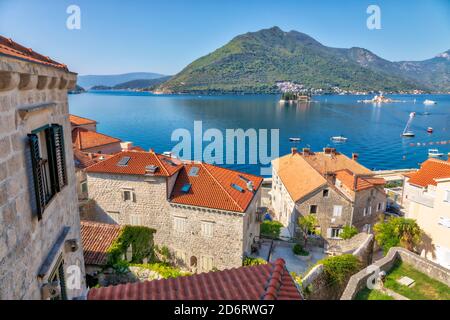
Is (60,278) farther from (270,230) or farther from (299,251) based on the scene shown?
(270,230)

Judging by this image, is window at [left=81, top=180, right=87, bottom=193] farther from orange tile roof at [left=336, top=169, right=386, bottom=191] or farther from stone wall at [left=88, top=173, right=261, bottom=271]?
orange tile roof at [left=336, top=169, right=386, bottom=191]

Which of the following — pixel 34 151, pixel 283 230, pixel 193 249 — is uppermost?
pixel 34 151

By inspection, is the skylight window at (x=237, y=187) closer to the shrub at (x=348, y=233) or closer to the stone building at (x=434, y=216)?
the shrub at (x=348, y=233)

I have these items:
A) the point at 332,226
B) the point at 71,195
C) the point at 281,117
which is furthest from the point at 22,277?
the point at 281,117

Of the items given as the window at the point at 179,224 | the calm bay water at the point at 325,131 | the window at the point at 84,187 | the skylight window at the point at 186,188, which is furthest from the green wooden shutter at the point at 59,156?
the calm bay water at the point at 325,131
